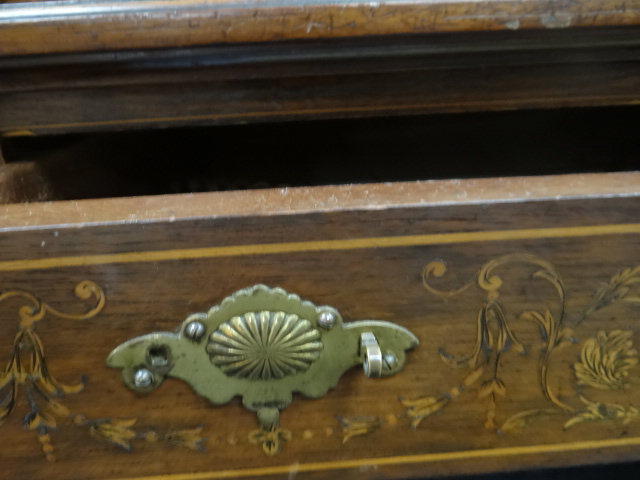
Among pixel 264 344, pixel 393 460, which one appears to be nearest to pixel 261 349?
pixel 264 344

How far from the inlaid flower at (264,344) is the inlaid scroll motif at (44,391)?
66 millimetres

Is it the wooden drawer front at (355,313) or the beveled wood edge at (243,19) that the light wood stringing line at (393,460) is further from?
the beveled wood edge at (243,19)

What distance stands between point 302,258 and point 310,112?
0.15 metres

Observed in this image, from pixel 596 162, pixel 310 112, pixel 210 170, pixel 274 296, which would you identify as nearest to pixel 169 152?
pixel 210 170

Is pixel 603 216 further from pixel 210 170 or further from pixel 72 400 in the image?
pixel 210 170

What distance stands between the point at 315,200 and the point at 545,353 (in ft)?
0.59

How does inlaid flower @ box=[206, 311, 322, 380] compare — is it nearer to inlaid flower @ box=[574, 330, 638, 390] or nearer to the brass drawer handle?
the brass drawer handle

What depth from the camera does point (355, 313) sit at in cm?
34

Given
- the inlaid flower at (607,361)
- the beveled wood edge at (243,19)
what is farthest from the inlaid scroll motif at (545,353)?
the beveled wood edge at (243,19)

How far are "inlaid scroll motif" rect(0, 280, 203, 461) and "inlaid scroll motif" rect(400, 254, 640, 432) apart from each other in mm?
183

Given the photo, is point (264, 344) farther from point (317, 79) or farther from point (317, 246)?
point (317, 79)

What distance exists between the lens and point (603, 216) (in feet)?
1.05

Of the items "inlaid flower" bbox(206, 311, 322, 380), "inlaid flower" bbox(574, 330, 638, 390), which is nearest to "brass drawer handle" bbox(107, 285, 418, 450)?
"inlaid flower" bbox(206, 311, 322, 380)

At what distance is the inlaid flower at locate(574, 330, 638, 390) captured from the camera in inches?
14.0
